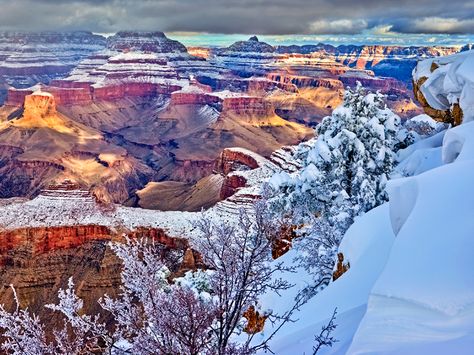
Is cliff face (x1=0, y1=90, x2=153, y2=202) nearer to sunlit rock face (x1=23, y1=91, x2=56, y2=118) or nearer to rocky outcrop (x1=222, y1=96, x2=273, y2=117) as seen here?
sunlit rock face (x1=23, y1=91, x2=56, y2=118)

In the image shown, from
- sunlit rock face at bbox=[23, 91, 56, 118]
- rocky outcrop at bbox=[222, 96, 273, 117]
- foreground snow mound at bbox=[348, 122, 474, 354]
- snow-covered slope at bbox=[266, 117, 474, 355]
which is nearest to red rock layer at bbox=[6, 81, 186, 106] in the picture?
sunlit rock face at bbox=[23, 91, 56, 118]

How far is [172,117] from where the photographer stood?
426 feet

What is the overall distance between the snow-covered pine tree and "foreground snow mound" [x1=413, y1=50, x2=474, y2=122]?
1.69m

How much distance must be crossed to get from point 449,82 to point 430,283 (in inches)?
393

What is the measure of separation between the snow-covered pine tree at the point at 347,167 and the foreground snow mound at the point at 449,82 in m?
1.69

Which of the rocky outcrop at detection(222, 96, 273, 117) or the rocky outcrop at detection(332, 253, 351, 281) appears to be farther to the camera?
the rocky outcrop at detection(222, 96, 273, 117)

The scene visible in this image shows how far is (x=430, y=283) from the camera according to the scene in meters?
6.16

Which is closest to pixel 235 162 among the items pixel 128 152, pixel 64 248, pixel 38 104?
pixel 64 248

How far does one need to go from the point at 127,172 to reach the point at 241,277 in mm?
85699

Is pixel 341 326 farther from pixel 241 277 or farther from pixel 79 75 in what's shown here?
pixel 79 75

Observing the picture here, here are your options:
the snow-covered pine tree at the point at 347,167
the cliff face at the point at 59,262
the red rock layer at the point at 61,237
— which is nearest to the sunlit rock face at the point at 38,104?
the red rock layer at the point at 61,237

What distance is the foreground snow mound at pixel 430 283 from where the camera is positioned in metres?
5.56

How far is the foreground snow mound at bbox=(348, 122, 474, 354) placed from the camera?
5559mm

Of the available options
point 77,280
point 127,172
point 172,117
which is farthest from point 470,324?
point 172,117
